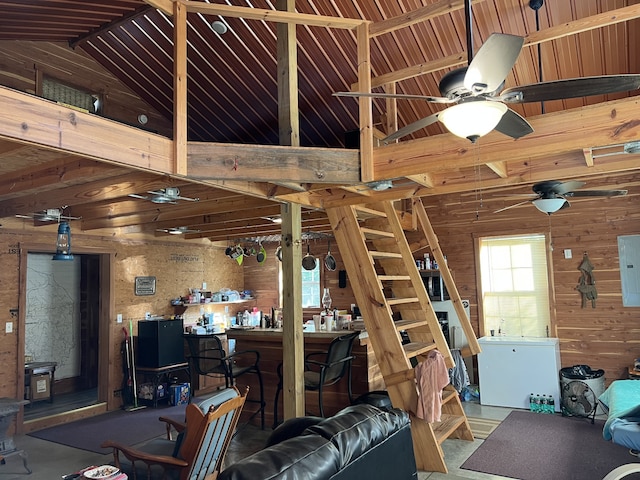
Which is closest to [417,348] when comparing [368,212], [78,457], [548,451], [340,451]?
[368,212]

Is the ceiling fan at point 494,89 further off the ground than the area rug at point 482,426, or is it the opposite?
the ceiling fan at point 494,89

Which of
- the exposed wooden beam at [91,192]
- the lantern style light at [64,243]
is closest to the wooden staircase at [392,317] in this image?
the exposed wooden beam at [91,192]

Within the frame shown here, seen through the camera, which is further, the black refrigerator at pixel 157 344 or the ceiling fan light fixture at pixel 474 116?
the black refrigerator at pixel 157 344

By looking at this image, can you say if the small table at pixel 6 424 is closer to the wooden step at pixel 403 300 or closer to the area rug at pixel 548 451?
the wooden step at pixel 403 300

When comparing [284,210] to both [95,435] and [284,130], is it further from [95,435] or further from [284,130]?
[95,435]

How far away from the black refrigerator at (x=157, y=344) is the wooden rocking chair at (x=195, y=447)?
11.1 feet

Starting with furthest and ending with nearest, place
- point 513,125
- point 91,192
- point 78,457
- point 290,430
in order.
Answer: point 78,457, point 91,192, point 290,430, point 513,125

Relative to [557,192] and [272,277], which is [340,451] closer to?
[557,192]

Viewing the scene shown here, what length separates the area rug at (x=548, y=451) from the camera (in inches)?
160

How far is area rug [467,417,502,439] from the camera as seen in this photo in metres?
5.13

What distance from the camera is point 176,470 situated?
3.08 meters

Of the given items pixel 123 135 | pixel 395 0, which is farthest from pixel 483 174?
pixel 123 135

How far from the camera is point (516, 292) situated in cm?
695

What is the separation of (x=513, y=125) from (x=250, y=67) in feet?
10.4
